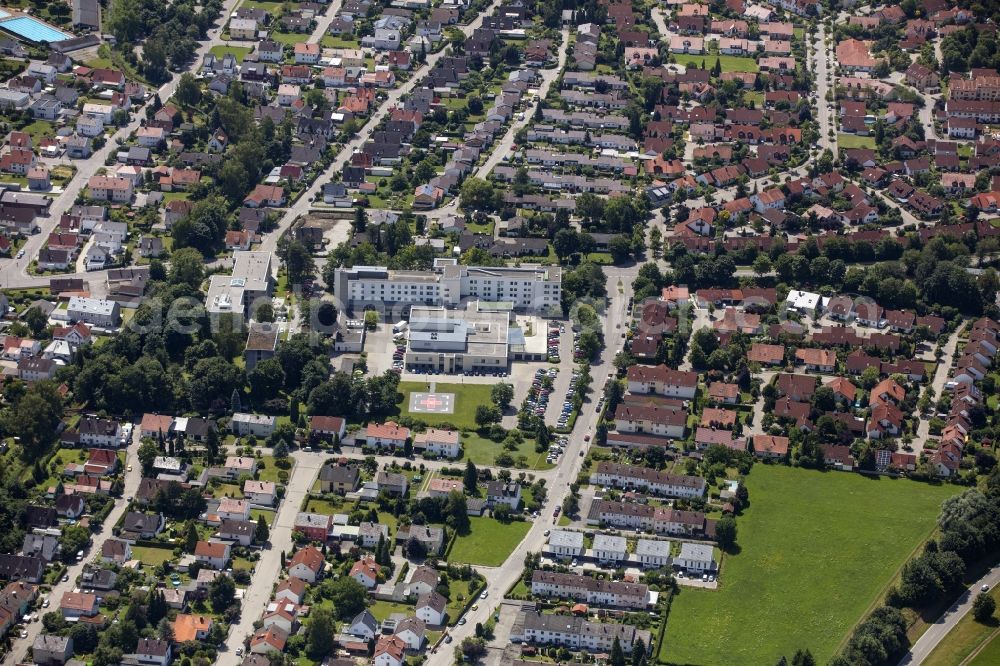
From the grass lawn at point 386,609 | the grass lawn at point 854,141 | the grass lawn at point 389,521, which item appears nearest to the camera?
the grass lawn at point 386,609

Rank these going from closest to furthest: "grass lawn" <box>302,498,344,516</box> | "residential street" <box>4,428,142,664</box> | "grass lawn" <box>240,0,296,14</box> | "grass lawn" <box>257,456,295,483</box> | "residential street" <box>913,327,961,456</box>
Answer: "residential street" <box>4,428,142,664</box>
"grass lawn" <box>302,498,344,516</box>
"grass lawn" <box>257,456,295,483</box>
"residential street" <box>913,327,961,456</box>
"grass lawn" <box>240,0,296,14</box>

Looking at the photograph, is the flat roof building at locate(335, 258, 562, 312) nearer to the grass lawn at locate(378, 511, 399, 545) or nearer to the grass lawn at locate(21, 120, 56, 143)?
the grass lawn at locate(378, 511, 399, 545)

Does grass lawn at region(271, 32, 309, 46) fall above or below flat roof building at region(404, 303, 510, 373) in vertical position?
above

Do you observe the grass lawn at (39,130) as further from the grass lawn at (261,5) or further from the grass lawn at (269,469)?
the grass lawn at (269,469)

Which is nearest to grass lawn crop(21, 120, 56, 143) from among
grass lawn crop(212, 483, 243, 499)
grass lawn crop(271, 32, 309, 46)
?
grass lawn crop(271, 32, 309, 46)

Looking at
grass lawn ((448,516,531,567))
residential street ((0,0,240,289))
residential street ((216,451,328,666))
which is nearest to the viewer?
residential street ((216,451,328,666))

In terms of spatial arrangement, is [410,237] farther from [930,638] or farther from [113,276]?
[930,638]

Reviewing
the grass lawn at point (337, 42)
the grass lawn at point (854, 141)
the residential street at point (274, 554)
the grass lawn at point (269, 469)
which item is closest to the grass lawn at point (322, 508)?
the residential street at point (274, 554)
